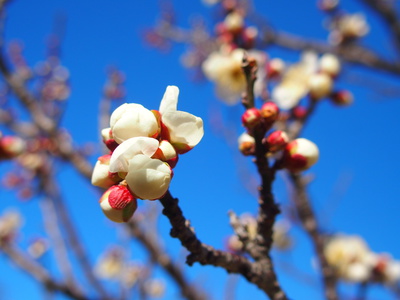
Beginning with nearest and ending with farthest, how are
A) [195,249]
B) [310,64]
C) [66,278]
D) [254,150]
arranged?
[195,249] → [254,150] → [310,64] → [66,278]

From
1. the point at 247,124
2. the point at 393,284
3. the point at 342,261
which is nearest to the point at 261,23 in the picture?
the point at 342,261

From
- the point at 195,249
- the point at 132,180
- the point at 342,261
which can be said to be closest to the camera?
the point at 132,180

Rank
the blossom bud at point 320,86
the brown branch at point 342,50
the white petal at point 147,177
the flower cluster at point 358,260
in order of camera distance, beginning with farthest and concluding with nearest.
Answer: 1. the brown branch at point 342,50
2. the flower cluster at point 358,260
3. the blossom bud at point 320,86
4. the white petal at point 147,177

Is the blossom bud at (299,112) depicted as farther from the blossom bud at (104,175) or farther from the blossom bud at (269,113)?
the blossom bud at (104,175)

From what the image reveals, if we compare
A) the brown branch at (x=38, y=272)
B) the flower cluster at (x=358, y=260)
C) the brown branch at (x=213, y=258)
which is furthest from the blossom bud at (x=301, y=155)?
the flower cluster at (x=358, y=260)

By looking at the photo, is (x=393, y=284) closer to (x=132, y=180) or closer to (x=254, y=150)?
(x=254, y=150)

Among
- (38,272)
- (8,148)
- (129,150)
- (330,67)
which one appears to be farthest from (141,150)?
(38,272)
